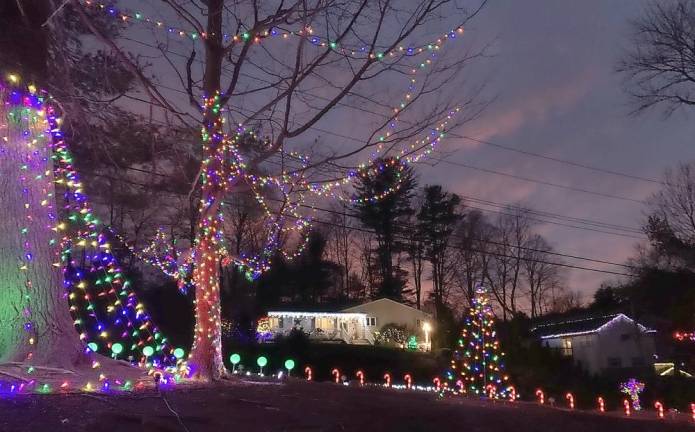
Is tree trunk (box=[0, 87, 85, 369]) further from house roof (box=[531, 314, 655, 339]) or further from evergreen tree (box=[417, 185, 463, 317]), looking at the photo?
evergreen tree (box=[417, 185, 463, 317])

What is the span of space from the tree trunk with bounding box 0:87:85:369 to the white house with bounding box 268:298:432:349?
A: 1205 inches

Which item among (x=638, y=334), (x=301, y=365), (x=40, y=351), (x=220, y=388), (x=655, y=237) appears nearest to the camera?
(x=40, y=351)

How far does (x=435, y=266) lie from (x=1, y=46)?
42.1 m

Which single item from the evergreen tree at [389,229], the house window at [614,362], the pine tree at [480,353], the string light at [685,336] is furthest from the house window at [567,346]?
the pine tree at [480,353]

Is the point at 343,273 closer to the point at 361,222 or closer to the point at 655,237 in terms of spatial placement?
the point at 361,222

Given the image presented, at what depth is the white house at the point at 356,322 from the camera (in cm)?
3784

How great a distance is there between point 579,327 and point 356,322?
13627 millimetres

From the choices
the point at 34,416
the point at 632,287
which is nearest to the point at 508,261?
the point at 632,287

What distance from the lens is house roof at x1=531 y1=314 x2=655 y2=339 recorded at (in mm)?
33031

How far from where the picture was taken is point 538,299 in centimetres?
4938

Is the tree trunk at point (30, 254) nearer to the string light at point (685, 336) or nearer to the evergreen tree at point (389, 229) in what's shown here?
the string light at point (685, 336)

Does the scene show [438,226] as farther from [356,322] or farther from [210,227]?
[210,227]

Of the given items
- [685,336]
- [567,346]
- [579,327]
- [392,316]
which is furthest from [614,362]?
[392,316]

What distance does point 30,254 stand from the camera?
21.5 ft
